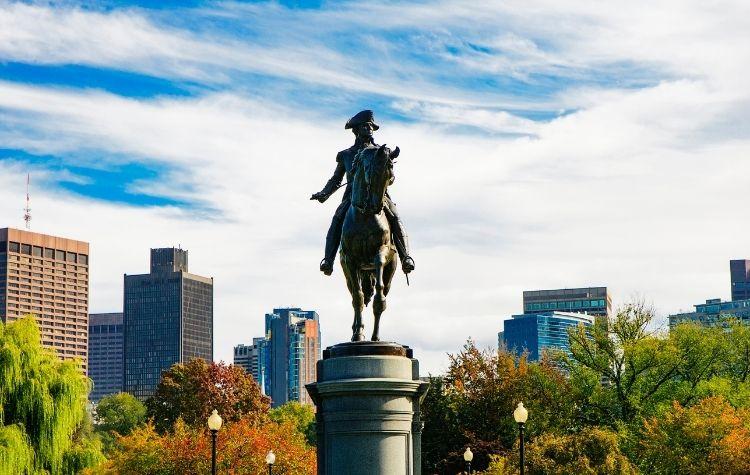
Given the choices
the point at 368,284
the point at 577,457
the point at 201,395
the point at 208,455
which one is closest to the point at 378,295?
the point at 368,284

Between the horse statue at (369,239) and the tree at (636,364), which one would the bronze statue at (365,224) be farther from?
the tree at (636,364)

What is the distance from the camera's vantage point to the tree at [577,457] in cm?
4359

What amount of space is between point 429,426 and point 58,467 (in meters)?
19.1

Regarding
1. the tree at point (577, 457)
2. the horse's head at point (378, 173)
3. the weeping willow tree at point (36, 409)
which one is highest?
the horse's head at point (378, 173)

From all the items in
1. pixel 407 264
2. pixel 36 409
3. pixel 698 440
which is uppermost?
pixel 407 264

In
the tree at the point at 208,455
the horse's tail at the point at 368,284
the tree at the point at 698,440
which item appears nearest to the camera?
the horse's tail at the point at 368,284

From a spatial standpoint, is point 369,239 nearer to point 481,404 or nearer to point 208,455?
point 208,455

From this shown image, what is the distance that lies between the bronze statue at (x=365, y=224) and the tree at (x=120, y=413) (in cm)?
9945

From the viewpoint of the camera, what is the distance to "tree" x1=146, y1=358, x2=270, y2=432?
82750 mm

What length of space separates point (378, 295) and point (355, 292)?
0.51 metres

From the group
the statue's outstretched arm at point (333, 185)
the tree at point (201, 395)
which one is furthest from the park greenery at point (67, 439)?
the statue's outstretched arm at point (333, 185)

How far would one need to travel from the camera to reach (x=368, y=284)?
21.9 metres

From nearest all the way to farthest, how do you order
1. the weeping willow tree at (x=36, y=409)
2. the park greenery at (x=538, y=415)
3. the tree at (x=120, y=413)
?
the park greenery at (x=538, y=415), the weeping willow tree at (x=36, y=409), the tree at (x=120, y=413)

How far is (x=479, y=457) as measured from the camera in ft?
200
